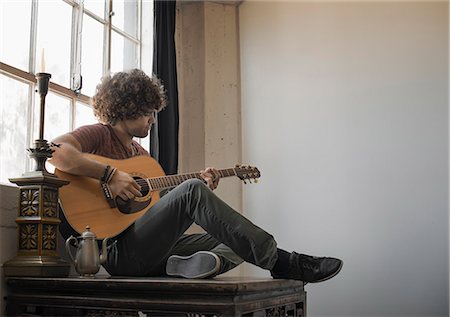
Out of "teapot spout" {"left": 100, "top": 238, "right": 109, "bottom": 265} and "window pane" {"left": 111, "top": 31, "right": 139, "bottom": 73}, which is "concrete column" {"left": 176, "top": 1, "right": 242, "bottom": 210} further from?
"teapot spout" {"left": 100, "top": 238, "right": 109, "bottom": 265}

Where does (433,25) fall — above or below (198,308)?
above

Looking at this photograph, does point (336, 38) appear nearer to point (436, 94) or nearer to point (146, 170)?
point (436, 94)

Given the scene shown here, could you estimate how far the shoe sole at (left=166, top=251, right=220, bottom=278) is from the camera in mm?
2137

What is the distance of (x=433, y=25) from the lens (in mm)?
3621

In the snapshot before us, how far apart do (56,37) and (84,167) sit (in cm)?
92

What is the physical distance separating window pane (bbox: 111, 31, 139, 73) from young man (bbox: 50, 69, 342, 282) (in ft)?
3.32

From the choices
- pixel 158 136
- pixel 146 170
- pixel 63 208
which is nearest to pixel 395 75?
pixel 158 136

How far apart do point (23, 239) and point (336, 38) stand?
232 cm

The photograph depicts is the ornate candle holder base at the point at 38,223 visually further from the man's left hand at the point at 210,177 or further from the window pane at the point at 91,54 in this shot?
the window pane at the point at 91,54

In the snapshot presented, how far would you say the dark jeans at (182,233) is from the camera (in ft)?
6.88

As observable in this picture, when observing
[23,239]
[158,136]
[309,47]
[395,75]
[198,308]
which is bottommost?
[198,308]

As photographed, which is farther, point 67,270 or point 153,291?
point 67,270

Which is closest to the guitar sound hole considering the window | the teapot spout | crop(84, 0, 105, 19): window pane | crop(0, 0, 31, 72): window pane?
the teapot spout

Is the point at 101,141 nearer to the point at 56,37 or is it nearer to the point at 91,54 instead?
the point at 56,37
